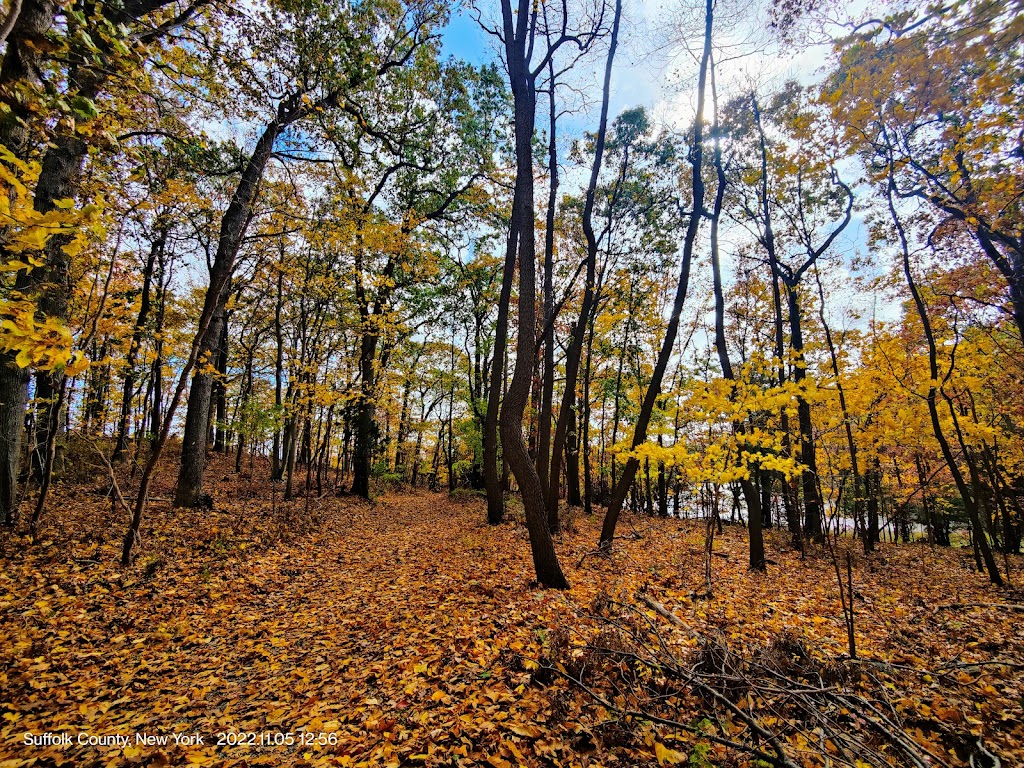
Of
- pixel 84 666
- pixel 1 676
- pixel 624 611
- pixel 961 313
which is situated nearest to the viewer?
pixel 1 676

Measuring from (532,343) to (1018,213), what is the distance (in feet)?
26.4

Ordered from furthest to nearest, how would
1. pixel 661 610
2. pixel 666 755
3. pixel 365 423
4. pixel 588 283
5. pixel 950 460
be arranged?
pixel 365 423, pixel 588 283, pixel 950 460, pixel 661 610, pixel 666 755

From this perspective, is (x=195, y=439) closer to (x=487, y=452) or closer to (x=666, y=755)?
(x=487, y=452)

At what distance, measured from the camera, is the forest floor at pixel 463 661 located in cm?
275

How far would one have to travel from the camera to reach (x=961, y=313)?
8727 millimetres

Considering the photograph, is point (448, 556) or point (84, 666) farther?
point (448, 556)

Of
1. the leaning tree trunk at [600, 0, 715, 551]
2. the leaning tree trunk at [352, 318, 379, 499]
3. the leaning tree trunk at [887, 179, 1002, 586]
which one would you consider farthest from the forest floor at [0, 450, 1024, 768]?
the leaning tree trunk at [352, 318, 379, 499]

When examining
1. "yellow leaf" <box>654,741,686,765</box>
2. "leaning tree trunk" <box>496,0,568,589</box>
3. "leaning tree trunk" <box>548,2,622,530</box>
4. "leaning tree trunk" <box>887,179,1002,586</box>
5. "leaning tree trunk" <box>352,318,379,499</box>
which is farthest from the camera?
"leaning tree trunk" <box>352,318,379,499</box>

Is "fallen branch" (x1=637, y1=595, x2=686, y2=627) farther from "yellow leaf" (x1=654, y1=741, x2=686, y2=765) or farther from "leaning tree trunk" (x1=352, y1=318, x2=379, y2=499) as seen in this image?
"leaning tree trunk" (x1=352, y1=318, x2=379, y2=499)

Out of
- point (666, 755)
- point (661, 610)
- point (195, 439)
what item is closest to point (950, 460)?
point (661, 610)

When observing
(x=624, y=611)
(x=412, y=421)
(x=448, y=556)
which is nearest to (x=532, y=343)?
(x=624, y=611)

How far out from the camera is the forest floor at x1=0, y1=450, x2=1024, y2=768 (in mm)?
2746

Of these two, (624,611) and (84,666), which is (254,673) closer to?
(84,666)

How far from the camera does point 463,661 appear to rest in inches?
151
